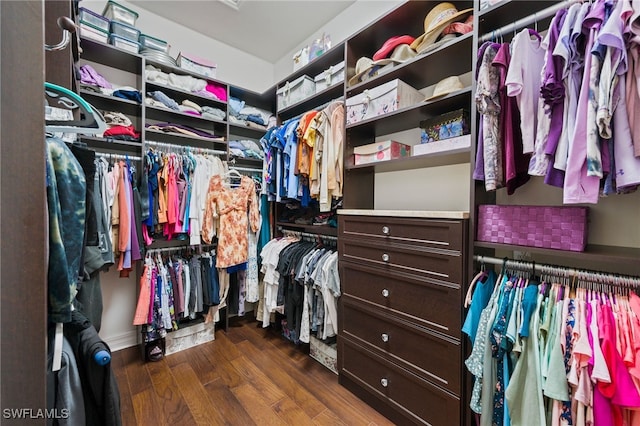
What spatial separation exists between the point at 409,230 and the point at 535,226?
535mm

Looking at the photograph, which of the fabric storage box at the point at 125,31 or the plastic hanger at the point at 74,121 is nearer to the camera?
the plastic hanger at the point at 74,121

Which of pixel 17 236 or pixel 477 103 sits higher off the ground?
pixel 477 103

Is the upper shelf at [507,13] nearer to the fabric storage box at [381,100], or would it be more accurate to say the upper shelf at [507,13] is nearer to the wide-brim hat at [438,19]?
the wide-brim hat at [438,19]

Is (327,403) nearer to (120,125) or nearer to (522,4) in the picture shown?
(522,4)

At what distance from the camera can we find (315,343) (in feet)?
7.13

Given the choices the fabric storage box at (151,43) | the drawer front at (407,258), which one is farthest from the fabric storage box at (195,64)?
the drawer front at (407,258)

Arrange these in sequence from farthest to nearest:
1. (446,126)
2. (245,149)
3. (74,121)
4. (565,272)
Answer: (245,149) → (446,126) → (565,272) → (74,121)

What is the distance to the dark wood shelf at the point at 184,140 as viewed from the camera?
2.37 meters

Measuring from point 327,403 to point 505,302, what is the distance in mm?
1237

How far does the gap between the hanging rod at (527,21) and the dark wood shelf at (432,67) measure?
0.09 metres

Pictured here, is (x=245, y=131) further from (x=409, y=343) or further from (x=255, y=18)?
(x=409, y=343)

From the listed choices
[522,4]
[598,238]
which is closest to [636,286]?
[598,238]

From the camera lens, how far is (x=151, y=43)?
2.20m

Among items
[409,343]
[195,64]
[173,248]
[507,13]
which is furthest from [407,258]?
[195,64]
